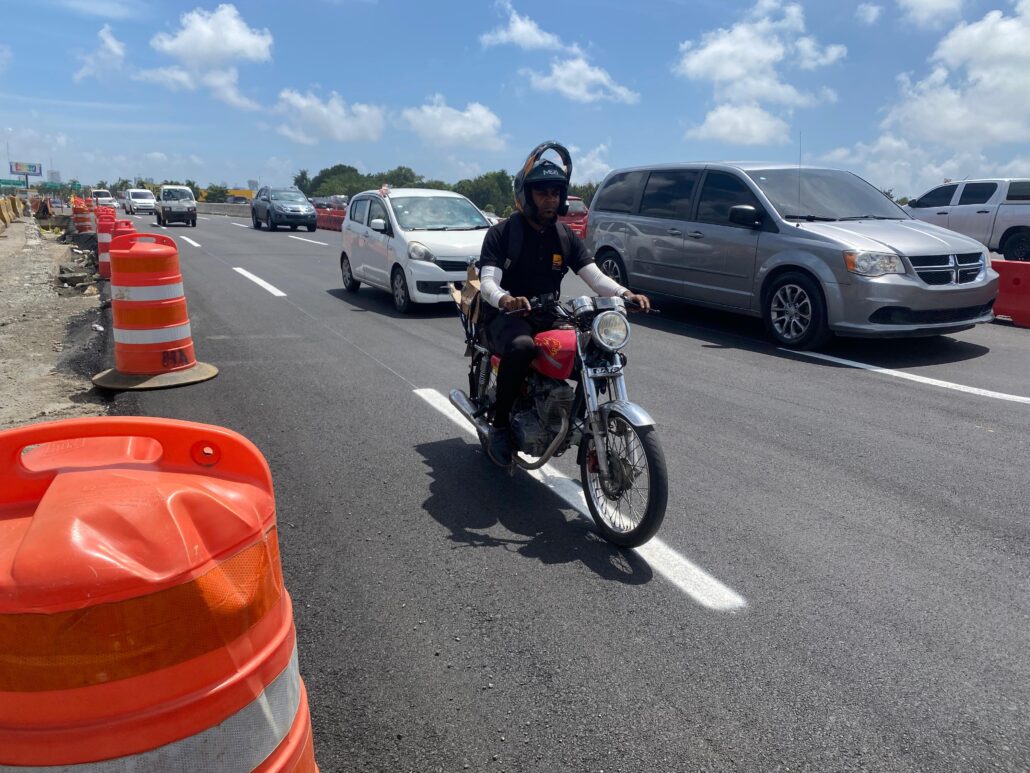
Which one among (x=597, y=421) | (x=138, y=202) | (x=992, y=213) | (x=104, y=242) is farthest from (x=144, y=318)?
(x=138, y=202)

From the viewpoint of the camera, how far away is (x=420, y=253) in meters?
11.8

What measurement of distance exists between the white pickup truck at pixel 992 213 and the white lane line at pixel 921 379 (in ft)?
37.4

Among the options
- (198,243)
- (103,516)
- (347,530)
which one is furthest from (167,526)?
(198,243)

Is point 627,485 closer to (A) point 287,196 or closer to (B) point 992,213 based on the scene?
(B) point 992,213

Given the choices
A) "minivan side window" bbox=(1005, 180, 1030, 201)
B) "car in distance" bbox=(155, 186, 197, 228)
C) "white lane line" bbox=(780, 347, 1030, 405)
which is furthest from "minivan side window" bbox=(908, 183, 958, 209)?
"car in distance" bbox=(155, 186, 197, 228)

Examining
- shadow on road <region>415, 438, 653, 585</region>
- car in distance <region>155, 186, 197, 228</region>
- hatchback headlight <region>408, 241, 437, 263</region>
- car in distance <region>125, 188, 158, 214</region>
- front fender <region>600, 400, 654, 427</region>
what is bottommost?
car in distance <region>125, 188, 158, 214</region>

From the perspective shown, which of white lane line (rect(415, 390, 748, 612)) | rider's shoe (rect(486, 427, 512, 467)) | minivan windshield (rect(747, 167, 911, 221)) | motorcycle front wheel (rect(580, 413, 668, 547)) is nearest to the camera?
white lane line (rect(415, 390, 748, 612))

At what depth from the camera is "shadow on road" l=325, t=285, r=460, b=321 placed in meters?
11.8

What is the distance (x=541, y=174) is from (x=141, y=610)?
12.1 ft

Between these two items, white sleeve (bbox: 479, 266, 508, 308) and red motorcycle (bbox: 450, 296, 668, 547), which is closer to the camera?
red motorcycle (bbox: 450, 296, 668, 547)

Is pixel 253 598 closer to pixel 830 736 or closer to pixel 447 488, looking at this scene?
pixel 830 736

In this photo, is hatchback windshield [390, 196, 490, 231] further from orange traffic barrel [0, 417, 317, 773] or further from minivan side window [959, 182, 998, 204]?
minivan side window [959, 182, 998, 204]

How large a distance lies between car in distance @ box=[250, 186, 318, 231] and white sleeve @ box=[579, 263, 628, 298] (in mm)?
31933

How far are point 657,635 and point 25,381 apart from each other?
262 inches
